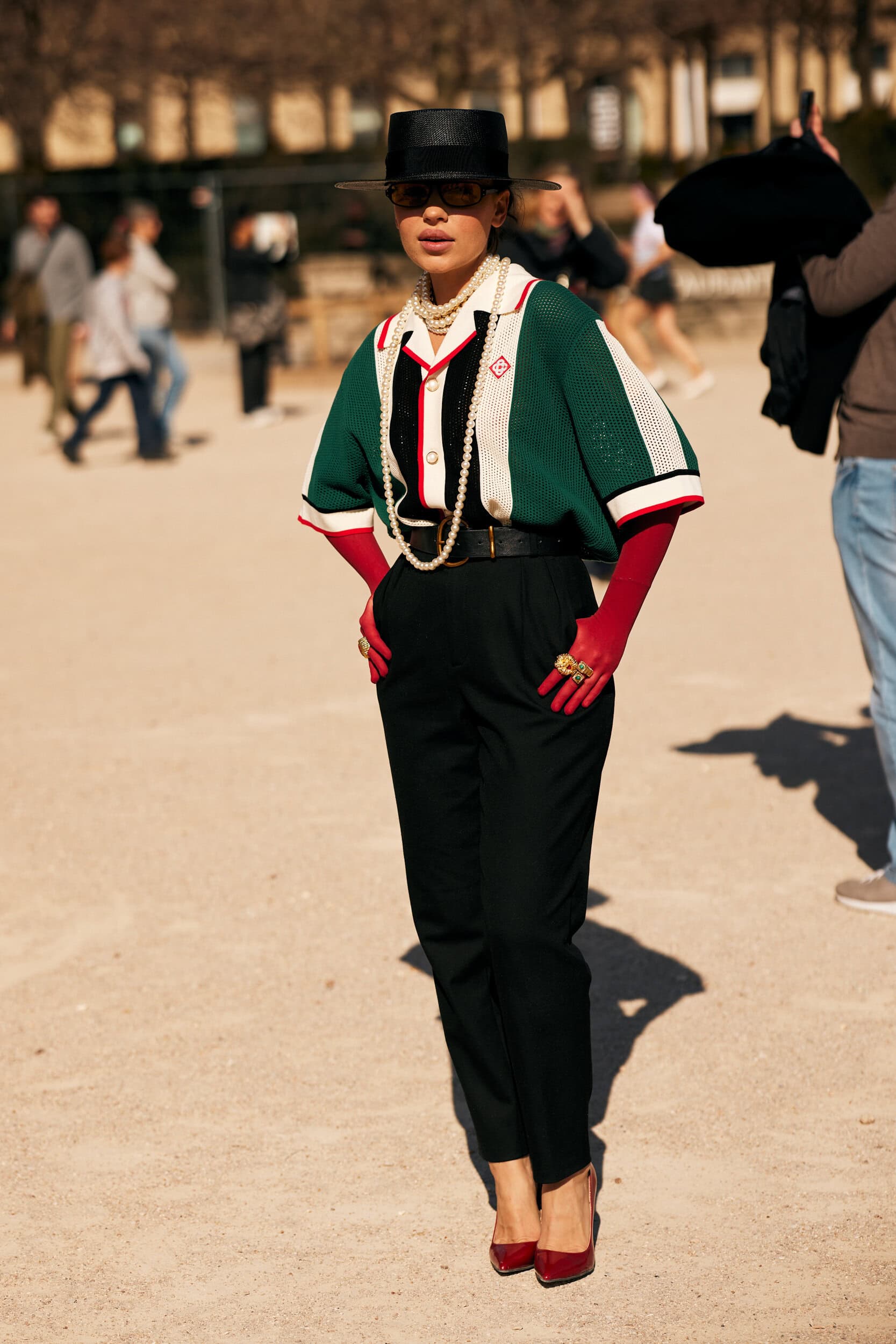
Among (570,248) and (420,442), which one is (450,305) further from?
(570,248)

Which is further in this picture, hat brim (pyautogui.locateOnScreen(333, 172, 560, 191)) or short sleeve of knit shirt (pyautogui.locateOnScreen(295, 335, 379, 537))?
short sleeve of knit shirt (pyautogui.locateOnScreen(295, 335, 379, 537))

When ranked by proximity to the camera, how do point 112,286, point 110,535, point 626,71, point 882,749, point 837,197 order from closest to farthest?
point 837,197 < point 882,749 < point 110,535 < point 112,286 < point 626,71

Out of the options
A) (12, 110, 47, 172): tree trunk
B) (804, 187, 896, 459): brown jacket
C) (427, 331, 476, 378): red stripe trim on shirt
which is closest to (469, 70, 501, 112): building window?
(12, 110, 47, 172): tree trunk

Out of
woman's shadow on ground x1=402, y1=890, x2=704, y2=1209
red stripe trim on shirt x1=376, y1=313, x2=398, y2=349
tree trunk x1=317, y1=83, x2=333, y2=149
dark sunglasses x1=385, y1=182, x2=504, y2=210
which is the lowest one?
woman's shadow on ground x1=402, y1=890, x2=704, y2=1209

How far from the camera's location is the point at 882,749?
497 cm

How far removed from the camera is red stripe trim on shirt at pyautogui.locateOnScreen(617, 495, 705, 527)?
3029mm

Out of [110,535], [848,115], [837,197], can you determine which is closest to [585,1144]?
[837,197]

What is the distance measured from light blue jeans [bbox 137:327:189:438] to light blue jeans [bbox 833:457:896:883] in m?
10.5

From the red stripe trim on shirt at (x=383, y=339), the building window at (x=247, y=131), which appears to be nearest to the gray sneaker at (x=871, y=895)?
the red stripe trim on shirt at (x=383, y=339)

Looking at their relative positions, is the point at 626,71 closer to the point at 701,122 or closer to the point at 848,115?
the point at 701,122

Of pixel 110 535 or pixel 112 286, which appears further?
pixel 112 286

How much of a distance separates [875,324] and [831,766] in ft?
6.44

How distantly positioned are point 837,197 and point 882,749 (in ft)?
4.85

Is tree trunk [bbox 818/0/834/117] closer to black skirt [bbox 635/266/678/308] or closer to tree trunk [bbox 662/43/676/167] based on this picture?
tree trunk [bbox 662/43/676/167]
